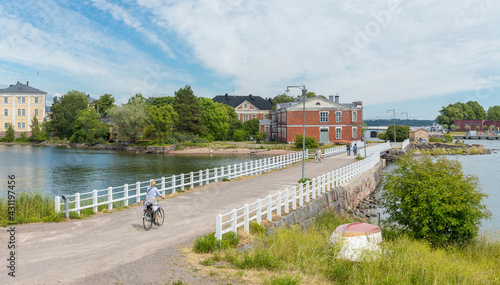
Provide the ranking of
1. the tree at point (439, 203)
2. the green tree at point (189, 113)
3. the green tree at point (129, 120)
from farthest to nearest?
the green tree at point (189, 113), the green tree at point (129, 120), the tree at point (439, 203)

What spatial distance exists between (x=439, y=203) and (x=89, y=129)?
95.7 m

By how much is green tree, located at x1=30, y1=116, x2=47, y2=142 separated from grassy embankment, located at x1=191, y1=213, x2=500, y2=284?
110 meters

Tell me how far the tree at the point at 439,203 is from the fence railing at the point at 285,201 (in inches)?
188

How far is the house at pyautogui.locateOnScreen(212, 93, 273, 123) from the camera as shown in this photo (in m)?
124

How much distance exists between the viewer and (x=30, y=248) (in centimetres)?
1154

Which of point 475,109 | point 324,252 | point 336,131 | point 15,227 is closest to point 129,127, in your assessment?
point 336,131

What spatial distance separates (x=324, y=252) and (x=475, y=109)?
216060 mm

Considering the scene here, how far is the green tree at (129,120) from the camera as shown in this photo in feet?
286

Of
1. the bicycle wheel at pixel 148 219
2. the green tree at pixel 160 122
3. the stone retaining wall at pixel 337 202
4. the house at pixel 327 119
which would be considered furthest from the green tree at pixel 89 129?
the bicycle wheel at pixel 148 219

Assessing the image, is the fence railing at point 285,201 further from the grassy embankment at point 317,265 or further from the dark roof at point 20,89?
the dark roof at point 20,89

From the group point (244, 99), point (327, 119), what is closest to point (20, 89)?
point (244, 99)

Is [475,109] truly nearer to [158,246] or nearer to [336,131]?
[336,131]

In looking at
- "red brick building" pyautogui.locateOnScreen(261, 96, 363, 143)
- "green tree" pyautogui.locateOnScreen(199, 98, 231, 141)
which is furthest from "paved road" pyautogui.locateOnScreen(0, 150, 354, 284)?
"green tree" pyautogui.locateOnScreen(199, 98, 231, 141)

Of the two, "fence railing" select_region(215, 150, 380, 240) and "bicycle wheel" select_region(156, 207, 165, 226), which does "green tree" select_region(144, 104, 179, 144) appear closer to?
"fence railing" select_region(215, 150, 380, 240)
